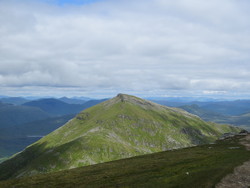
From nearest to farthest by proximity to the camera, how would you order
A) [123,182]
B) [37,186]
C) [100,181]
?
[123,182]
[100,181]
[37,186]

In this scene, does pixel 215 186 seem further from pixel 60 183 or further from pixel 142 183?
pixel 60 183

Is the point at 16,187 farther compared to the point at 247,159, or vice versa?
the point at 16,187

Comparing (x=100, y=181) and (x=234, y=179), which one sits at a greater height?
(x=234, y=179)

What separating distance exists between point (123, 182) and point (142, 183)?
231 inches

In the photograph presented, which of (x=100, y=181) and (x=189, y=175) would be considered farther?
(x=100, y=181)

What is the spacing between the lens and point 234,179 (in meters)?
47.1

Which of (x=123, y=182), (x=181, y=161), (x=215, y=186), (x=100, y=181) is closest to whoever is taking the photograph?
(x=215, y=186)

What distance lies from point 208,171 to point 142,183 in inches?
646

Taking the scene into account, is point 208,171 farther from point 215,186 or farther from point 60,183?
point 60,183

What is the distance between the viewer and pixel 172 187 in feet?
156

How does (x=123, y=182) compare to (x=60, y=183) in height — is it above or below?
above

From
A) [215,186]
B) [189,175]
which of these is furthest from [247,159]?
[215,186]

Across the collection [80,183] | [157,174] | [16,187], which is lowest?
[16,187]

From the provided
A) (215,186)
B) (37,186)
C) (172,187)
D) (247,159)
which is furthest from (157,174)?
(37,186)
